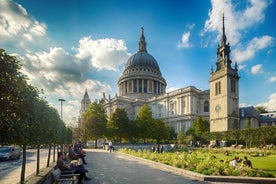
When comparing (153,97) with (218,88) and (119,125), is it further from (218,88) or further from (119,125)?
(119,125)

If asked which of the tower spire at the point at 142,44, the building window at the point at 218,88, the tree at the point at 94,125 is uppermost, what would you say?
the tower spire at the point at 142,44

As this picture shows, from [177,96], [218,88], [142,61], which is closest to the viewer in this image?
[218,88]

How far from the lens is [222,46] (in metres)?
76.2

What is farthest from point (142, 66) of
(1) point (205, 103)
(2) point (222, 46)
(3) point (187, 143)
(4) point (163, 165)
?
(4) point (163, 165)

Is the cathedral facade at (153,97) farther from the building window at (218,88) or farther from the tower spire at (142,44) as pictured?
the building window at (218,88)

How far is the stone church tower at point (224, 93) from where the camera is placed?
2766 inches

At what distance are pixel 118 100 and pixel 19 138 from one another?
10788cm

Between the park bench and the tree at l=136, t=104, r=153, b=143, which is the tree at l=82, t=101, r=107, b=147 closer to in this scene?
the tree at l=136, t=104, r=153, b=143

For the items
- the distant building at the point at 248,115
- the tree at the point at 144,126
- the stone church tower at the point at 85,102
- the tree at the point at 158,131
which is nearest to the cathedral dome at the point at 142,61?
the stone church tower at the point at 85,102

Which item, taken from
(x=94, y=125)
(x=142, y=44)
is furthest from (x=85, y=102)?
(x=94, y=125)

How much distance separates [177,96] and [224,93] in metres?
32.9

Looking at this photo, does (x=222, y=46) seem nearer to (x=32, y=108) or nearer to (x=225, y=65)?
(x=225, y=65)

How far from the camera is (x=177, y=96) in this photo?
4085 inches

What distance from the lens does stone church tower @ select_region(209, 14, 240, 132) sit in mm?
70250
